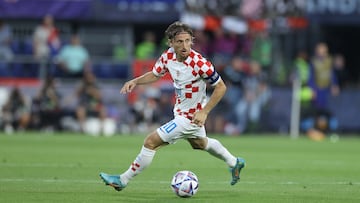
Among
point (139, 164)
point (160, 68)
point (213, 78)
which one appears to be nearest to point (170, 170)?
point (160, 68)

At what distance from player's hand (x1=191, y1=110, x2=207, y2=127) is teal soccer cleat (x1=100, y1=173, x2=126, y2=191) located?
3.76 ft

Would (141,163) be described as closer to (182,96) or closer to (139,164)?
(139,164)

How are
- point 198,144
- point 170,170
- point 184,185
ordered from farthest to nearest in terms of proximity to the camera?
point 170,170
point 198,144
point 184,185

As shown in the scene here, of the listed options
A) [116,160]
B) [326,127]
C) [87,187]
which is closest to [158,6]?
[326,127]

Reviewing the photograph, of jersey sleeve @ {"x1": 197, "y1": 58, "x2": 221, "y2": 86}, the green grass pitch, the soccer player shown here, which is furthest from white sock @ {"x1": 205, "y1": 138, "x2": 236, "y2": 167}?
jersey sleeve @ {"x1": 197, "y1": 58, "x2": 221, "y2": 86}

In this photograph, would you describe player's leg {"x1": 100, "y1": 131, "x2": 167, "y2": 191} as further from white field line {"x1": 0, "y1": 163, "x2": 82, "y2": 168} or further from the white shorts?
white field line {"x1": 0, "y1": 163, "x2": 82, "y2": 168}

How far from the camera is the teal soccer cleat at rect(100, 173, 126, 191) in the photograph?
11641 millimetres

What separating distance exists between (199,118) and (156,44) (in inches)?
821

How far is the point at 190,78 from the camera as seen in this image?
39.1 ft

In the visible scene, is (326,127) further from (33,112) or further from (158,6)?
(33,112)

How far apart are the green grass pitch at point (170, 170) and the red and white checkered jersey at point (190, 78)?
3.55 ft

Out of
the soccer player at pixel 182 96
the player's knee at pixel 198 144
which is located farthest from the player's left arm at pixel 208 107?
the player's knee at pixel 198 144

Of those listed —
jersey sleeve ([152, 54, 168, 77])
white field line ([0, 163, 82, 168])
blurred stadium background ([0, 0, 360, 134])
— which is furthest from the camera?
blurred stadium background ([0, 0, 360, 134])

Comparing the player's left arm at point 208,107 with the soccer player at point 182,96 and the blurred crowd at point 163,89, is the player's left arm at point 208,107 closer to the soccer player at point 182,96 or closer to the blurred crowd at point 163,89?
the soccer player at point 182,96
